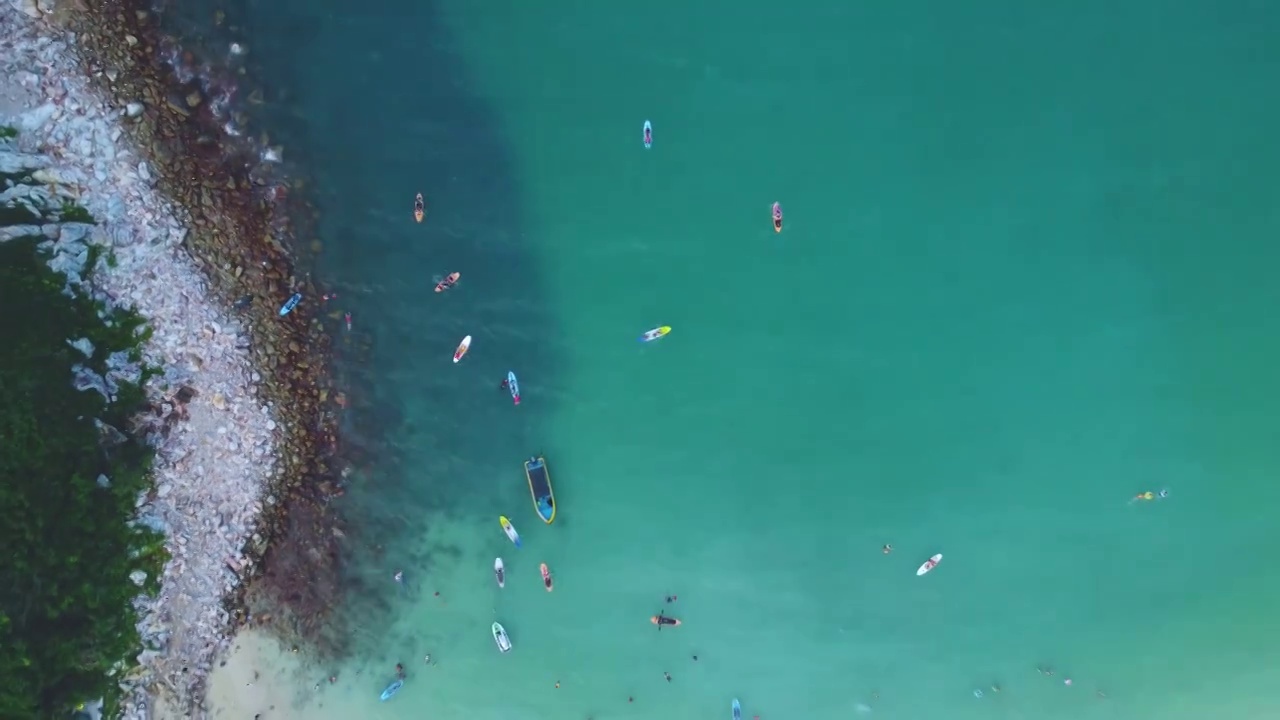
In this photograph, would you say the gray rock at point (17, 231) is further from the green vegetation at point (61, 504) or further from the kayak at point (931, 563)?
the kayak at point (931, 563)

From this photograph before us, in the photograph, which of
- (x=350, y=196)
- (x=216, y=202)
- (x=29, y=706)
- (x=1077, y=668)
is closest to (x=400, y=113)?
(x=350, y=196)

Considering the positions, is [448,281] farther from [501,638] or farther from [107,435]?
[501,638]

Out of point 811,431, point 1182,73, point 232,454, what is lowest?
point 232,454

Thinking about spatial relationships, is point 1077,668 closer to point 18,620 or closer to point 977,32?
point 977,32

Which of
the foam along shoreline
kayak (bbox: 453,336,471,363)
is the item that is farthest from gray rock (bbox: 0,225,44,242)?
kayak (bbox: 453,336,471,363)

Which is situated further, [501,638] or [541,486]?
[501,638]

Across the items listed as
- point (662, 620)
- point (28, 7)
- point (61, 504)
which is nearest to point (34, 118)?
point (28, 7)
